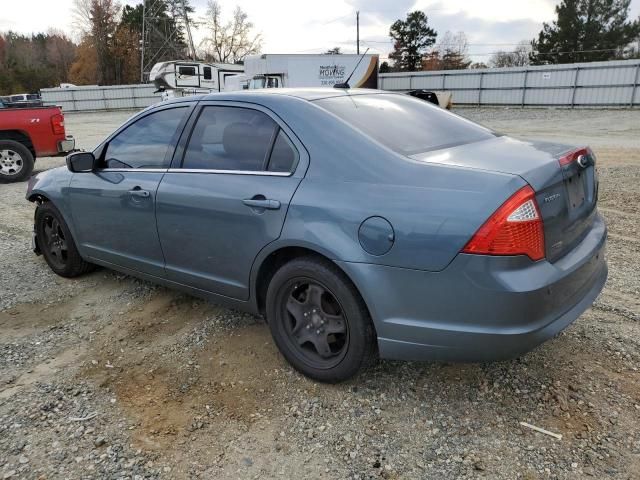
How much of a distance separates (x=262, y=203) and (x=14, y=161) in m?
9.26

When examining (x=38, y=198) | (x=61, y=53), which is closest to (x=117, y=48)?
(x=61, y=53)

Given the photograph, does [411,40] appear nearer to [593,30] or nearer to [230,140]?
[593,30]

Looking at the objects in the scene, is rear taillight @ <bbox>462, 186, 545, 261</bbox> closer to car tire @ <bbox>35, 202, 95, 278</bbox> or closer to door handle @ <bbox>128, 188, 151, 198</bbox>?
door handle @ <bbox>128, 188, 151, 198</bbox>

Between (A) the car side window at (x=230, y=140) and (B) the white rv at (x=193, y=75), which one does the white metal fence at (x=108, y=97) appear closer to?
(B) the white rv at (x=193, y=75)

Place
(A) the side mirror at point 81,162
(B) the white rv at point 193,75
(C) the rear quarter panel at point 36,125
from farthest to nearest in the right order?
(B) the white rv at point 193,75 → (C) the rear quarter panel at point 36,125 → (A) the side mirror at point 81,162

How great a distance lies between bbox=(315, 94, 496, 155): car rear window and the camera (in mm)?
2832

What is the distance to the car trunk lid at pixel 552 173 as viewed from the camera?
2377 mm

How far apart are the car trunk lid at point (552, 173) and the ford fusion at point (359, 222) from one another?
0.4 inches

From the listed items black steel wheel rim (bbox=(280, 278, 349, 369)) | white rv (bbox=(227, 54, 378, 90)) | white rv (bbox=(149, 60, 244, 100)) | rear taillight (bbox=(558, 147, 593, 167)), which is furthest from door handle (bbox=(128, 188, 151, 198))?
white rv (bbox=(149, 60, 244, 100))

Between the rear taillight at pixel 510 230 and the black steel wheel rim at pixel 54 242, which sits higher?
the rear taillight at pixel 510 230

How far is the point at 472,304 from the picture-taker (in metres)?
2.31

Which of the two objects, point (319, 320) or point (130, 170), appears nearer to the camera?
point (319, 320)

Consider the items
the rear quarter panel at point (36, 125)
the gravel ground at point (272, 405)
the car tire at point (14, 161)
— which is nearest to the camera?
the gravel ground at point (272, 405)

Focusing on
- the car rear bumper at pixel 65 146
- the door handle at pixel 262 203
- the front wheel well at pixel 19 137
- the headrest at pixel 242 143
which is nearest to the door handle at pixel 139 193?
the headrest at pixel 242 143
